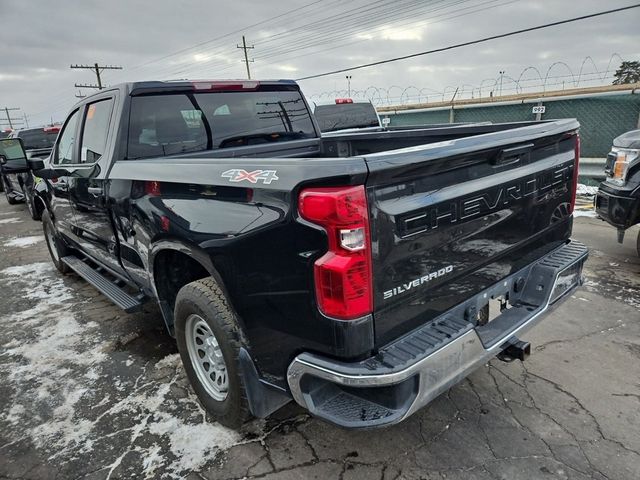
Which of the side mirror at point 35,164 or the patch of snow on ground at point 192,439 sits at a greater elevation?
the side mirror at point 35,164

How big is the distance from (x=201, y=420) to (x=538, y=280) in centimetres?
220

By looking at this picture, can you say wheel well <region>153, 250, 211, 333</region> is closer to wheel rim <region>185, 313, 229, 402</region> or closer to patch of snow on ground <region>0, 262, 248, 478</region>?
wheel rim <region>185, 313, 229, 402</region>

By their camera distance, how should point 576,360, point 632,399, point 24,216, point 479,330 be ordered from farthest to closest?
point 24,216, point 576,360, point 632,399, point 479,330

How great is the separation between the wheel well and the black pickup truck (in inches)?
0.5

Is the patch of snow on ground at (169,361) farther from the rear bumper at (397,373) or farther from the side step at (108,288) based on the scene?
the rear bumper at (397,373)

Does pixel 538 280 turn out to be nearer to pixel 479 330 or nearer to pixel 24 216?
pixel 479 330

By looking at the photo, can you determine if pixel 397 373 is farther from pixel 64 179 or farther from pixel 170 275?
pixel 64 179

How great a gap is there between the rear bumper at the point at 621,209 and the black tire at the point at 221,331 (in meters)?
4.14

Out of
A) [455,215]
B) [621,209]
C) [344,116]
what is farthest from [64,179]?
[344,116]

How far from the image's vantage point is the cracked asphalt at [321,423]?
2.34 m

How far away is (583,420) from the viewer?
8.47 ft

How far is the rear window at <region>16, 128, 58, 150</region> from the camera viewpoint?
11719mm

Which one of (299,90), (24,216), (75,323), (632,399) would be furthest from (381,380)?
(24,216)

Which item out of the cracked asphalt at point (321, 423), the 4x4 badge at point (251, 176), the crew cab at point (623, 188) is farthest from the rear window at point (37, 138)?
the crew cab at point (623, 188)
